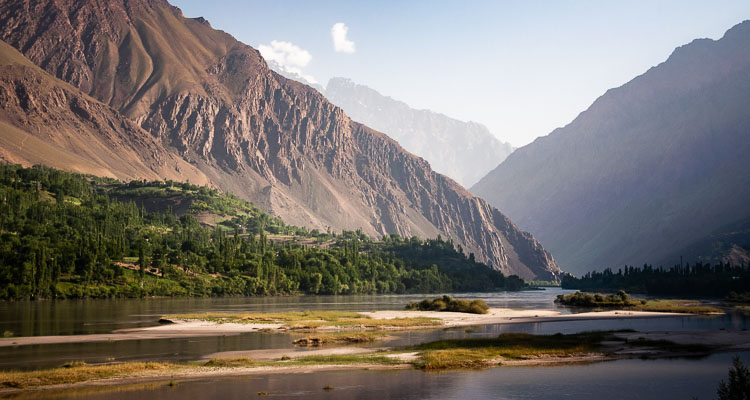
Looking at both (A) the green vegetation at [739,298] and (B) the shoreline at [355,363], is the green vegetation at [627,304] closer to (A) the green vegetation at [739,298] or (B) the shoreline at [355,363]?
(A) the green vegetation at [739,298]

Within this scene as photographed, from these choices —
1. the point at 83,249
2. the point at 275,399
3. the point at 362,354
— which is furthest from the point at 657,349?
the point at 83,249

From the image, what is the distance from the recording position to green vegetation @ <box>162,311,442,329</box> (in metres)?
96.7

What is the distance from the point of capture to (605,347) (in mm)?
71125

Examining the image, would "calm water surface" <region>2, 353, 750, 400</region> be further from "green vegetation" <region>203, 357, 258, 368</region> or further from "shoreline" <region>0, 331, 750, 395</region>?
"green vegetation" <region>203, 357, 258, 368</region>

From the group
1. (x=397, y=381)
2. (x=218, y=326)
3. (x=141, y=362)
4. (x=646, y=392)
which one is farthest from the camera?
(x=218, y=326)

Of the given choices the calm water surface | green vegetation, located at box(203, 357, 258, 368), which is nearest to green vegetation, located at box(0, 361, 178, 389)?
the calm water surface

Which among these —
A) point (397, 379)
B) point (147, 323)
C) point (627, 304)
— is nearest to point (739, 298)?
point (627, 304)

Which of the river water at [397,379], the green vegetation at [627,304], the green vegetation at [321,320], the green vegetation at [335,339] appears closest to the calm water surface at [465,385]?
the river water at [397,379]

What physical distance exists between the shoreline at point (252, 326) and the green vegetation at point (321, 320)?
5.14 feet

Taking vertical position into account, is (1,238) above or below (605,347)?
above

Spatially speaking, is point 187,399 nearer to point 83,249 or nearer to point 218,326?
point 218,326

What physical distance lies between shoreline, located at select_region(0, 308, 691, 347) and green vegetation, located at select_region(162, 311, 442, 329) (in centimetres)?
157

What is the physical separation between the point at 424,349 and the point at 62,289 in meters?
130

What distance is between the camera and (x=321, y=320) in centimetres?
10369
